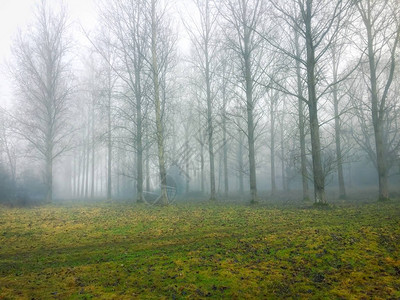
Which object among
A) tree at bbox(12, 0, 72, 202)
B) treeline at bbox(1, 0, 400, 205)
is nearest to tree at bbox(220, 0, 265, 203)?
treeline at bbox(1, 0, 400, 205)

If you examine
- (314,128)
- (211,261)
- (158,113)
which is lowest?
(211,261)

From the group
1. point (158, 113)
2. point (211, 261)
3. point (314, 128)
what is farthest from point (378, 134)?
point (211, 261)

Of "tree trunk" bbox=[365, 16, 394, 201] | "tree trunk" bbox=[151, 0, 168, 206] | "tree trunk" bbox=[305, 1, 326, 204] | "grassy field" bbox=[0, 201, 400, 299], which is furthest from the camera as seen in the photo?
"tree trunk" bbox=[151, 0, 168, 206]

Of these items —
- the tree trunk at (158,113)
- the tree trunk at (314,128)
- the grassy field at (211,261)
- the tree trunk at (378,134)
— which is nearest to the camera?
the grassy field at (211,261)

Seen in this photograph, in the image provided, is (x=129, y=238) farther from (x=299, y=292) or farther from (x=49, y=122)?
(x=49, y=122)

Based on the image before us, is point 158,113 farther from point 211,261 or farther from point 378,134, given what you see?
point 378,134

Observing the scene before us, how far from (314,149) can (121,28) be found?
13579 millimetres

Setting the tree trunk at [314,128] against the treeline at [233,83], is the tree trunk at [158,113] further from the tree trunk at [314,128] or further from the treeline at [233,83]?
the tree trunk at [314,128]

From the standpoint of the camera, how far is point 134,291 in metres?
4.23

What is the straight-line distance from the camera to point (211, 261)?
17.4 ft

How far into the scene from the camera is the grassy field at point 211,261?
4203 mm

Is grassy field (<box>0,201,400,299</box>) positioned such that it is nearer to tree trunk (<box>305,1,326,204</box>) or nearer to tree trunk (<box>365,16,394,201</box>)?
tree trunk (<box>305,1,326,204</box>)

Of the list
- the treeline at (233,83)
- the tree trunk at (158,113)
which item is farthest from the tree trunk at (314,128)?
the tree trunk at (158,113)

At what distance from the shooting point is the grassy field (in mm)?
4203
